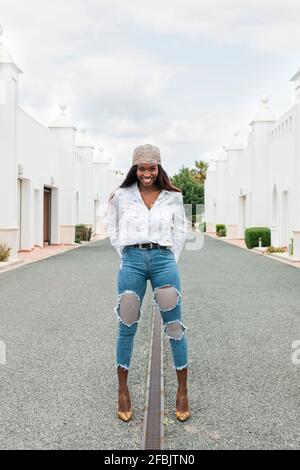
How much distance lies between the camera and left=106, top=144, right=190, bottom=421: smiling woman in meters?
4.05

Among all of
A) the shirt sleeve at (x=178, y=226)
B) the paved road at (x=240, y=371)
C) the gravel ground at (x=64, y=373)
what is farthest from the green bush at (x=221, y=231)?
the shirt sleeve at (x=178, y=226)

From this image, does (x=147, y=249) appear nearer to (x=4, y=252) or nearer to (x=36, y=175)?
(x=4, y=252)

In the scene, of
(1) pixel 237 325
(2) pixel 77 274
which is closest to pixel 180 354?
(1) pixel 237 325

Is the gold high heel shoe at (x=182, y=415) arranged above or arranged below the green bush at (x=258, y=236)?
below

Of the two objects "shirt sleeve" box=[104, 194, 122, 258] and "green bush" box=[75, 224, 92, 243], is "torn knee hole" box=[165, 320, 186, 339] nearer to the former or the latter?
"shirt sleeve" box=[104, 194, 122, 258]

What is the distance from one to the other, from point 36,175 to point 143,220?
69.1ft

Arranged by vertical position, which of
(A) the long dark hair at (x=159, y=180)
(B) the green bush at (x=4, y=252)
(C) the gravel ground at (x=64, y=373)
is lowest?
(C) the gravel ground at (x=64, y=373)

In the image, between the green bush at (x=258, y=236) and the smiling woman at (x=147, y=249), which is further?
the green bush at (x=258, y=236)

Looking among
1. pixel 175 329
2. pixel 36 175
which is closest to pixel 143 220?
pixel 175 329

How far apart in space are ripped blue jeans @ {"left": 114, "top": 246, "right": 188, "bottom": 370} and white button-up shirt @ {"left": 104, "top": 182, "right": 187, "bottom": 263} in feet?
0.27

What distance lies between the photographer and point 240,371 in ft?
17.5

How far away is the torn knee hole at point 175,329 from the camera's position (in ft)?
13.5

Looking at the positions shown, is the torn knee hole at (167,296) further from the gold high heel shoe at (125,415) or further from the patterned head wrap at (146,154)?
the patterned head wrap at (146,154)
